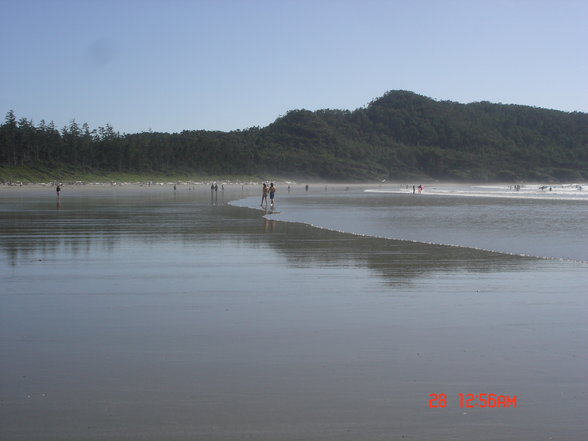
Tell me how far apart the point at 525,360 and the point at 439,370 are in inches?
40.2

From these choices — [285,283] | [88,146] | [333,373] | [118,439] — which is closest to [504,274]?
[285,283]

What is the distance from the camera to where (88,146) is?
14012cm
